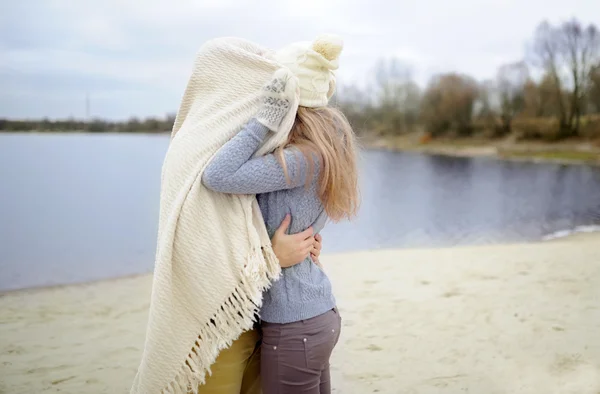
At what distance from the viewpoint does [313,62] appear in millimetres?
1182

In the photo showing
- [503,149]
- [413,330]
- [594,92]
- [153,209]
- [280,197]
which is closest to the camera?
[280,197]

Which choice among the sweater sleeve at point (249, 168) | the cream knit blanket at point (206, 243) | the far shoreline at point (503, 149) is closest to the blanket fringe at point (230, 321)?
the cream knit blanket at point (206, 243)

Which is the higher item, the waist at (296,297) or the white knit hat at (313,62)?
the white knit hat at (313,62)

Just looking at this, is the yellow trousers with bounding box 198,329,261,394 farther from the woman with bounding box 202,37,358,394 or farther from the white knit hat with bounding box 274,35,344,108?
the white knit hat with bounding box 274,35,344,108

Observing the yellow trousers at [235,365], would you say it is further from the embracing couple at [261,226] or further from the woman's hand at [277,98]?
the woman's hand at [277,98]

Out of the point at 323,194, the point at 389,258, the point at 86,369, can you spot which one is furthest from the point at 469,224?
the point at 323,194

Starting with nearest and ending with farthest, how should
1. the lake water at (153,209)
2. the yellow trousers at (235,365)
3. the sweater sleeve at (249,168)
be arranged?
the sweater sleeve at (249,168) < the yellow trousers at (235,365) < the lake water at (153,209)

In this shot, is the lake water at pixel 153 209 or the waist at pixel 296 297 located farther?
the lake water at pixel 153 209

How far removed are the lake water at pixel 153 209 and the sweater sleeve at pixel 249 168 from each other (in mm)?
296

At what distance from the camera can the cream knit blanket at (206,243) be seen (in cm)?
114

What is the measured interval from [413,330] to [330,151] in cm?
244

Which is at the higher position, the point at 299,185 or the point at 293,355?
the point at 299,185

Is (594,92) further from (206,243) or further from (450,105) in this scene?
(206,243)

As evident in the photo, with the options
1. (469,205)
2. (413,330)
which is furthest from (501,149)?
(413,330)
